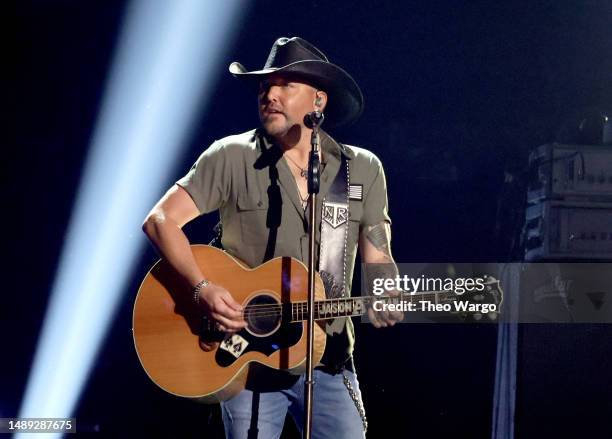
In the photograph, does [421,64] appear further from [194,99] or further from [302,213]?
[302,213]

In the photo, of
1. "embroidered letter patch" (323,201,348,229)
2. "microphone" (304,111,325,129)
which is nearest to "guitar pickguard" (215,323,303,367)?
"embroidered letter patch" (323,201,348,229)

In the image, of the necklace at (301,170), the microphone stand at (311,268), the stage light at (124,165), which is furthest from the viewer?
the stage light at (124,165)

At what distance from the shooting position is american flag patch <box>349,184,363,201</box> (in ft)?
11.4

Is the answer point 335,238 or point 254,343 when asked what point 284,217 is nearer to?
point 335,238

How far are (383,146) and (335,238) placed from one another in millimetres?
1647

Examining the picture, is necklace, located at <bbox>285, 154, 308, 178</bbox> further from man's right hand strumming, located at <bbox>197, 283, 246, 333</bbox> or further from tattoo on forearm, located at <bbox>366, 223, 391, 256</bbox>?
man's right hand strumming, located at <bbox>197, 283, 246, 333</bbox>

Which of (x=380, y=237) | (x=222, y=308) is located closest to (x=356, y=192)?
(x=380, y=237)

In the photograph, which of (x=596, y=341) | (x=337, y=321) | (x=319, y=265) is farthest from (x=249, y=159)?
(x=596, y=341)

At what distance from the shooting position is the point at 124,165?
471 cm

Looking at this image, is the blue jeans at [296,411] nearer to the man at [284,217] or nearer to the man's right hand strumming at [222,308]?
the man at [284,217]

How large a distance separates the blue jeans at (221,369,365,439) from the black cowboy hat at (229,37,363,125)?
127cm

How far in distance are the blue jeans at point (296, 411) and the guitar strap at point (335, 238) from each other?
0.26 metres

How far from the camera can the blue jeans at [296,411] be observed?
10.3 ft

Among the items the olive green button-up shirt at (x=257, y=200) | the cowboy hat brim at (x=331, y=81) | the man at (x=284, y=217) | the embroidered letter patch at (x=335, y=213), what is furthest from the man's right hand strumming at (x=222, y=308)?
the cowboy hat brim at (x=331, y=81)
